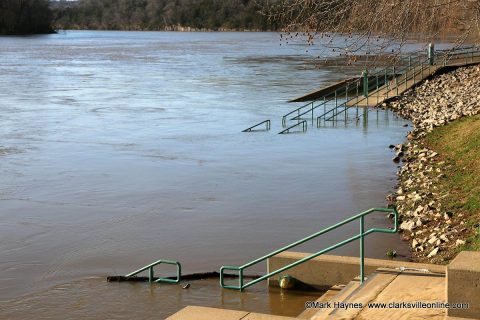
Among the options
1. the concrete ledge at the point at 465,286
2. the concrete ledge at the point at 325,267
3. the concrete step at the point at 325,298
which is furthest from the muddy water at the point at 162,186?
the concrete ledge at the point at 465,286

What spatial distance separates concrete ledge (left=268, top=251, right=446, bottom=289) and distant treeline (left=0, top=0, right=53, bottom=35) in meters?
131

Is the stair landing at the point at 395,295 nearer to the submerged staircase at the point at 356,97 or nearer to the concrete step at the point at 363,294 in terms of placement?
the concrete step at the point at 363,294

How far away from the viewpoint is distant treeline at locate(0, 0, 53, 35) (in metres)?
136

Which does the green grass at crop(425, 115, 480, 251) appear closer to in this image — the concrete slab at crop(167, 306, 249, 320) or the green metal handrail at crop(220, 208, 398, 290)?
the green metal handrail at crop(220, 208, 398, 290)

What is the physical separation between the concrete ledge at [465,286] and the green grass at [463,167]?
3380 mm

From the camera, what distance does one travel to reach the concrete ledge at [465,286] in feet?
20.7

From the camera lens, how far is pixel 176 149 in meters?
23.0

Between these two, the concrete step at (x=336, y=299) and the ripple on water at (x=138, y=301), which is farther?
the ripple on water at (x=138, y=301)

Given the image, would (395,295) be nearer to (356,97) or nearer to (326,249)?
(326,249)

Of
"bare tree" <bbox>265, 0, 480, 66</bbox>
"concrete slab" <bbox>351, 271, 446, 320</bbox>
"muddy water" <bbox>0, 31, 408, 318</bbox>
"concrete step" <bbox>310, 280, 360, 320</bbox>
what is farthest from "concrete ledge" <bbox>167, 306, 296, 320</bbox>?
"bare tree" <bbox>265, 0, 480, 66</bbox>

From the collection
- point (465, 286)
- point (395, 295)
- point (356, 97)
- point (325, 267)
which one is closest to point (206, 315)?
point (395, 295)

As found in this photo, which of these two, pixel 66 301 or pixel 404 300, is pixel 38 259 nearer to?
pixel 66 301

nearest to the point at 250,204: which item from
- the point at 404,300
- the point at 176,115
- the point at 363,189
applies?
the point at 363,189

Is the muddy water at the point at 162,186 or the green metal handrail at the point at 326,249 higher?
the green metal handrail at the point at 326,249
